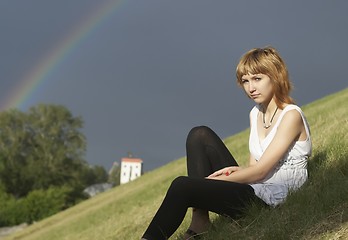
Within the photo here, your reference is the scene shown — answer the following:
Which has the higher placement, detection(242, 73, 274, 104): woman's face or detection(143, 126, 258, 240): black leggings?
detection(242, 73, 274, 104): woman's face

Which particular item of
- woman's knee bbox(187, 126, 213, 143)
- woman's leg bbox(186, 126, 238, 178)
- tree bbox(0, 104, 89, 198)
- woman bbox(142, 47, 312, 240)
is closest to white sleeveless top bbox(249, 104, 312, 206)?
woman bbox(142, 47, 312, 240)

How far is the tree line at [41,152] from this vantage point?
68.3 metres

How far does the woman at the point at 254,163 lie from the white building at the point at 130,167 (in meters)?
141

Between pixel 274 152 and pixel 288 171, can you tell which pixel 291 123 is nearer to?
pixel 274 152

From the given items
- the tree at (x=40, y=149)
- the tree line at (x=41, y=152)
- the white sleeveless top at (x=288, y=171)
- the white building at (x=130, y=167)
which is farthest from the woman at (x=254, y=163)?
the white building at (x=130, y=167)

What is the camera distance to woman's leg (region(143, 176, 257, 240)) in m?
4.48

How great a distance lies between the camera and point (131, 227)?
1008 centimetres

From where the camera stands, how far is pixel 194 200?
15.1ft

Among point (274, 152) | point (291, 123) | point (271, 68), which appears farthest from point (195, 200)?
point (271, 68)

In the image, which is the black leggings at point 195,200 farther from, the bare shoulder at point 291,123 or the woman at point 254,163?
the bare shoulder at point 291,123

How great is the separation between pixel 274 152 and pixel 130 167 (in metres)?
149

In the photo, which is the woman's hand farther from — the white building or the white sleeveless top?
the white building

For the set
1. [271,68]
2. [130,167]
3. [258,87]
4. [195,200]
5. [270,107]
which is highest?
[271,68]

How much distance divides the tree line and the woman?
191ft
